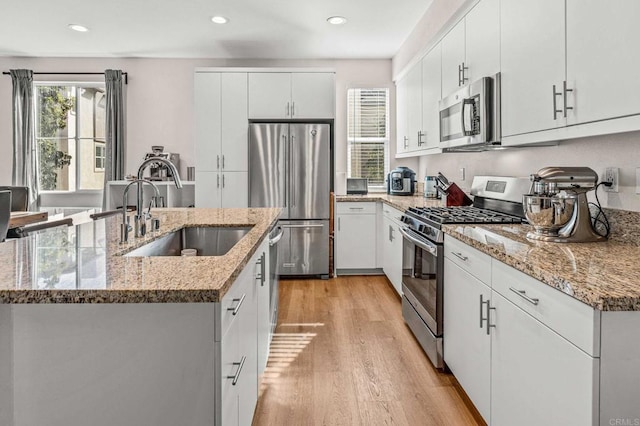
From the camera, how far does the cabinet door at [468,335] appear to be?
1.76 meters

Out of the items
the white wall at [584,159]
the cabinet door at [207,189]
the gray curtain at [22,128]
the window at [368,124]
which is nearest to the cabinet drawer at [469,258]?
the white wall at [584,159]

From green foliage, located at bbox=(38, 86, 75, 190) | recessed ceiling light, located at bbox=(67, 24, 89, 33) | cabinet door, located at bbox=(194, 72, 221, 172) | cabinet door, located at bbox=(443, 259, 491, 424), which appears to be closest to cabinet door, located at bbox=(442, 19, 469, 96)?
cabinet door, located at bbox=(443, 259, 491, 424)

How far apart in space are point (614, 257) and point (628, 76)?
0.60m

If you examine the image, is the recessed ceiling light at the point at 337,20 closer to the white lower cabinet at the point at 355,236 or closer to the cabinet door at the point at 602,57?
the white lower cabinet at the point at 355,236

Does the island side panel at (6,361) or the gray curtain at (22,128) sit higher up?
the gray curtain at (22,128)

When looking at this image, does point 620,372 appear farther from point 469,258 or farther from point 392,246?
point 392,246

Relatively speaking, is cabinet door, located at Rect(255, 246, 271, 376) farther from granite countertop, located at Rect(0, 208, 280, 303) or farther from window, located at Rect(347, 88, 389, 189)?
window, located at Rect(347, 88, 389, 189)

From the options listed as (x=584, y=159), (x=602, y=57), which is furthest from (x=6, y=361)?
(x=584, y=159)

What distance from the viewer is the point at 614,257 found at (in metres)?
1.44

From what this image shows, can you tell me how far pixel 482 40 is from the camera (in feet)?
8.40

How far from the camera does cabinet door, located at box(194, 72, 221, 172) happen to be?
4762 millimetres

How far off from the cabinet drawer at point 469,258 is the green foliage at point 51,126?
5226 mm

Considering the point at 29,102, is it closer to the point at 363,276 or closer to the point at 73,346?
the point at 363,276

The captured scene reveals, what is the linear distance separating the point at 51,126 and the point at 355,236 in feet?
13.8
